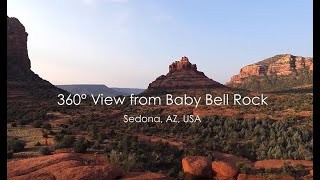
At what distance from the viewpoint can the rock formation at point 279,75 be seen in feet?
273

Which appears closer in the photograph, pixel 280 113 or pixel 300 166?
pixel 300 166

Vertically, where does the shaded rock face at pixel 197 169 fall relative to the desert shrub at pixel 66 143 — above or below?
below

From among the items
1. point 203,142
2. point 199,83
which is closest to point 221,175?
point 203,142

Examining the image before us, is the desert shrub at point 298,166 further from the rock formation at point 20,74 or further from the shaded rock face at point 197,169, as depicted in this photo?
the rock formation at point 20,74

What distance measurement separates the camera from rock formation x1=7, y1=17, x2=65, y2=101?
156ft

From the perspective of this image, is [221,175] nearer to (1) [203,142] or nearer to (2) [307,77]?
(1) [203,142]

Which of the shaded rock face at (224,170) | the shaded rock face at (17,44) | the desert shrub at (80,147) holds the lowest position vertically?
the shaded rock face at (224,170)

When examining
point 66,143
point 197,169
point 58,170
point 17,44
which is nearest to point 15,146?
point 66,143

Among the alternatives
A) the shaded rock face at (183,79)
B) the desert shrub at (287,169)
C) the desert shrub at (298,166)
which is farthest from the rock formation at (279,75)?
the desert shrub at (287,169)

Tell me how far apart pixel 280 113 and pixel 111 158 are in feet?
84.1

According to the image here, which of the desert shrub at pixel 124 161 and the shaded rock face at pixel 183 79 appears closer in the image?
the desert shrub at pixel 124 161

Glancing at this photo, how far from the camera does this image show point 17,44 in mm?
66750

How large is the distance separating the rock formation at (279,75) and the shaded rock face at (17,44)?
54074 mm
